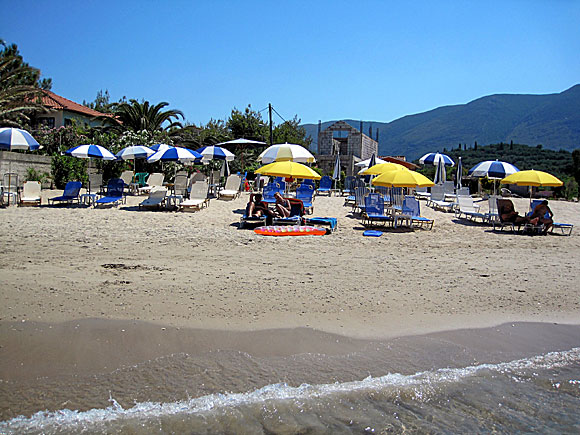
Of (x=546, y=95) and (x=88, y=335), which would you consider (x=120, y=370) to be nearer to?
(x=88, y=335)

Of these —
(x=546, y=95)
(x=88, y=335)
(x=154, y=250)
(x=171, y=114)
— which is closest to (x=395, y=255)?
(x=154, y=250)

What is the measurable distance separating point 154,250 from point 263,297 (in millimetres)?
3097

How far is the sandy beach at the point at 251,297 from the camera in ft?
14.2

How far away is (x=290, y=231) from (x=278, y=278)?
343cm

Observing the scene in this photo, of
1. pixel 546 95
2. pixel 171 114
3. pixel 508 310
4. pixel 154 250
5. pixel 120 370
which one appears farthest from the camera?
→ pixel 546 95

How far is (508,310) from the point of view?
566 cm

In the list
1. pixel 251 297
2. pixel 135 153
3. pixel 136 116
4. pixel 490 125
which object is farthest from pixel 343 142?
pixel 490 125

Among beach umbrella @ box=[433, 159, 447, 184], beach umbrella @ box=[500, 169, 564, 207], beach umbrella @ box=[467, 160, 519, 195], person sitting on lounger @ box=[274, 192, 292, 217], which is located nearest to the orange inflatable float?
person sitting on lounger @ box=[274, 192, 292, 217]

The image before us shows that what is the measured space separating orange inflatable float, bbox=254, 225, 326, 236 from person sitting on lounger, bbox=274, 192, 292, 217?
111 centimetres

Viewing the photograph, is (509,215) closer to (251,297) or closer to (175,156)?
(251,297)

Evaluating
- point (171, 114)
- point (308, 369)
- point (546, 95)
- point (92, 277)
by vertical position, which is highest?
point (546, 95)

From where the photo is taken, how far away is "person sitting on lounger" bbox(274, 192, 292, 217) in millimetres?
11297

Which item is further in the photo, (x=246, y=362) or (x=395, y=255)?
(x=395, y=255)

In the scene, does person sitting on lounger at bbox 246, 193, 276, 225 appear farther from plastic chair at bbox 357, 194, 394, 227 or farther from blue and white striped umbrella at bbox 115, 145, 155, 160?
blue and white striped umbrella at bbox 115, 145, 155, 160
